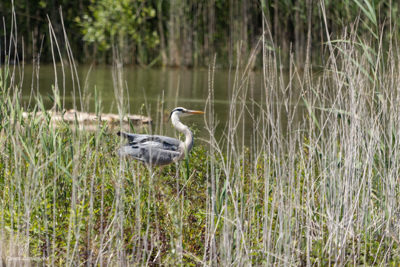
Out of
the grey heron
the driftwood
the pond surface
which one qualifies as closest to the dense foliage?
the pond surface

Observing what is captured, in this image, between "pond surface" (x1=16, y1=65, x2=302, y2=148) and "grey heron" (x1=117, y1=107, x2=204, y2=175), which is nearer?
"grey heron" (x1=117, y1=107, x2=204, y2=175)

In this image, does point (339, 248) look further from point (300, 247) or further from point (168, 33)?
point (168, 33)

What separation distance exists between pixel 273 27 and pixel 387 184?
927cm

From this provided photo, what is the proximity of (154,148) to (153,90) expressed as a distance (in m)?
5.43

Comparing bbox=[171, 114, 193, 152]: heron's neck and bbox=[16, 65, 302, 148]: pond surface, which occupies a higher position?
bbox=[171, 114, 193, 152]: heron's neck

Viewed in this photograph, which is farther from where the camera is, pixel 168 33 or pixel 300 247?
pixel 168 33

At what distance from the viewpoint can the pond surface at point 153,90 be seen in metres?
6.61

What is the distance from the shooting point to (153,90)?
8625 mm

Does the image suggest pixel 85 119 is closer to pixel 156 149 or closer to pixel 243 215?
pixel 156 149

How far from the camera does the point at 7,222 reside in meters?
2.42

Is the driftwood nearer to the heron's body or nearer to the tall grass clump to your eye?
the heron's body

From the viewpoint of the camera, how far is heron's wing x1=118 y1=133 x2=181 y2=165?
126 inches

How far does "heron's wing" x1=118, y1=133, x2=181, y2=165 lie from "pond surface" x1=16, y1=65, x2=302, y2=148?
1.82 m

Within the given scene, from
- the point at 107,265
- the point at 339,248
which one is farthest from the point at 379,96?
the point at 107,265
